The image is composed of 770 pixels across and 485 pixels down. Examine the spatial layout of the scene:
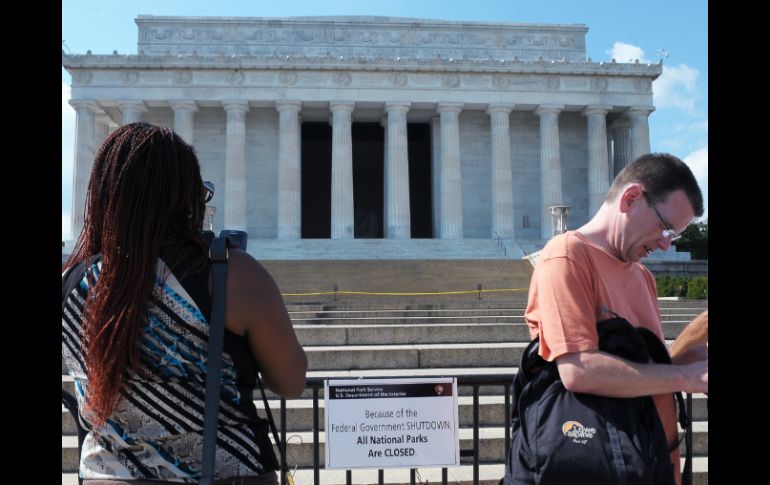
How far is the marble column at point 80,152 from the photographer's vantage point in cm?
4716

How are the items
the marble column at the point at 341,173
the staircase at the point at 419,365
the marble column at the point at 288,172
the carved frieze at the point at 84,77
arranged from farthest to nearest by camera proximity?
1. the marble column at the point at 288,172
2. the carved frieze at the point at 84,77
3. the marble column at the point at 341,173
4. the staircase at the point at 419,365

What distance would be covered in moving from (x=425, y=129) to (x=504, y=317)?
38.4 metres

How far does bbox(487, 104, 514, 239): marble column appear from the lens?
48688 mm

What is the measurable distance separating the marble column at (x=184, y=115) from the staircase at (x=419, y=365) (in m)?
33.0

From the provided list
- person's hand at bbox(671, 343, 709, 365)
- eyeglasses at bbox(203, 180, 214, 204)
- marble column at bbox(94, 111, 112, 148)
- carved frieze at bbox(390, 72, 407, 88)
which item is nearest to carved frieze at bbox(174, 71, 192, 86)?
marble column at bbox(94, 111, 112, 148)

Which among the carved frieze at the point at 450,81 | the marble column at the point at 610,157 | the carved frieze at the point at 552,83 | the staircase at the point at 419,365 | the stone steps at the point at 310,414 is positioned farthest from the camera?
the marble column at the point at 610,157

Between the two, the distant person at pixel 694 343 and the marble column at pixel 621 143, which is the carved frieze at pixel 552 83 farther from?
the distant person at pixel 694 343

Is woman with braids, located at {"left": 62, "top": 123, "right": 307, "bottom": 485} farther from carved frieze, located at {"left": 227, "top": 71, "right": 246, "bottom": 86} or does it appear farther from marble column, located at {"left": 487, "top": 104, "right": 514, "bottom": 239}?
carved frieze, located at {"left": 227, "top": 71, "right": 246, "bottom": 86}

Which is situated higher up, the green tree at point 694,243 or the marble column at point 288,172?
the marble column at point 288,172

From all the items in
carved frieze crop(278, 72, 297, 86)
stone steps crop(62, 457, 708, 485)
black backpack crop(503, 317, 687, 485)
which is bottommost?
stone steps crop(62, 457, 708, 485)

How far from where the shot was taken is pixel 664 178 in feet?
11.2

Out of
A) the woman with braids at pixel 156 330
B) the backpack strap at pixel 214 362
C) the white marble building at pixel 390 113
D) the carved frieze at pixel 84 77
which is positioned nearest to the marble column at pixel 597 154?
the white marble building at pixel 390 113

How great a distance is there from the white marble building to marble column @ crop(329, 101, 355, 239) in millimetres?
98
